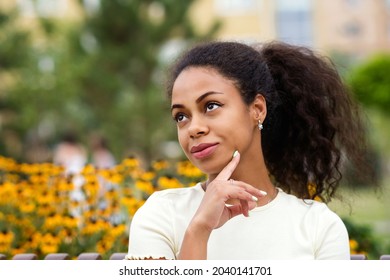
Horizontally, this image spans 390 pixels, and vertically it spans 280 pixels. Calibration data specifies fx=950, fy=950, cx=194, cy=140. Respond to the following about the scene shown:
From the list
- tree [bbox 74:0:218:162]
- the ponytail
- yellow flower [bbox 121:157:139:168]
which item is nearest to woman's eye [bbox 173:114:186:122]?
the ponytail

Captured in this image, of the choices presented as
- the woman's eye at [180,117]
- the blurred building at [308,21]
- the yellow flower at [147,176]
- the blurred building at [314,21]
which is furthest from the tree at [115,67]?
the woman's eye at [180,117]

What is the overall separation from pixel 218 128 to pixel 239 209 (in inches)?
7.9

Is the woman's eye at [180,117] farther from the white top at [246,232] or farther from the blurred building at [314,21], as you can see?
the blurred building at [314,21]

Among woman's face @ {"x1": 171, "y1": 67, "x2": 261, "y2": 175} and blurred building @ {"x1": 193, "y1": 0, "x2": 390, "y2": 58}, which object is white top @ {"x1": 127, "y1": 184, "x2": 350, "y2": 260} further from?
blurred building @ {"x1": 193, "y1": 0, "x2": 390, "y2": 58}

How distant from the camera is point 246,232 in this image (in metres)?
2.31

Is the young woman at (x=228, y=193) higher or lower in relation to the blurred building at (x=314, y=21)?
lower

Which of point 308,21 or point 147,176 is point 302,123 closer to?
point 147,176

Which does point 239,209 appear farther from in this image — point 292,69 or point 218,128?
point 292,69

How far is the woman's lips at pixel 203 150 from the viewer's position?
226cm

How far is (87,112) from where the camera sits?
82.0 ft

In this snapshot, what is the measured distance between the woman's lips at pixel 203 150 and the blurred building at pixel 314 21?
30.7 meters

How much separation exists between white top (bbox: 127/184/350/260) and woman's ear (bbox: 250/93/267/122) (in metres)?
0.22

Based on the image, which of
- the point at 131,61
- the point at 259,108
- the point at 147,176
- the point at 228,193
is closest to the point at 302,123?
the point at 259,108

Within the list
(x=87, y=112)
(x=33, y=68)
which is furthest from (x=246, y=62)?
(x=87, y=112)
